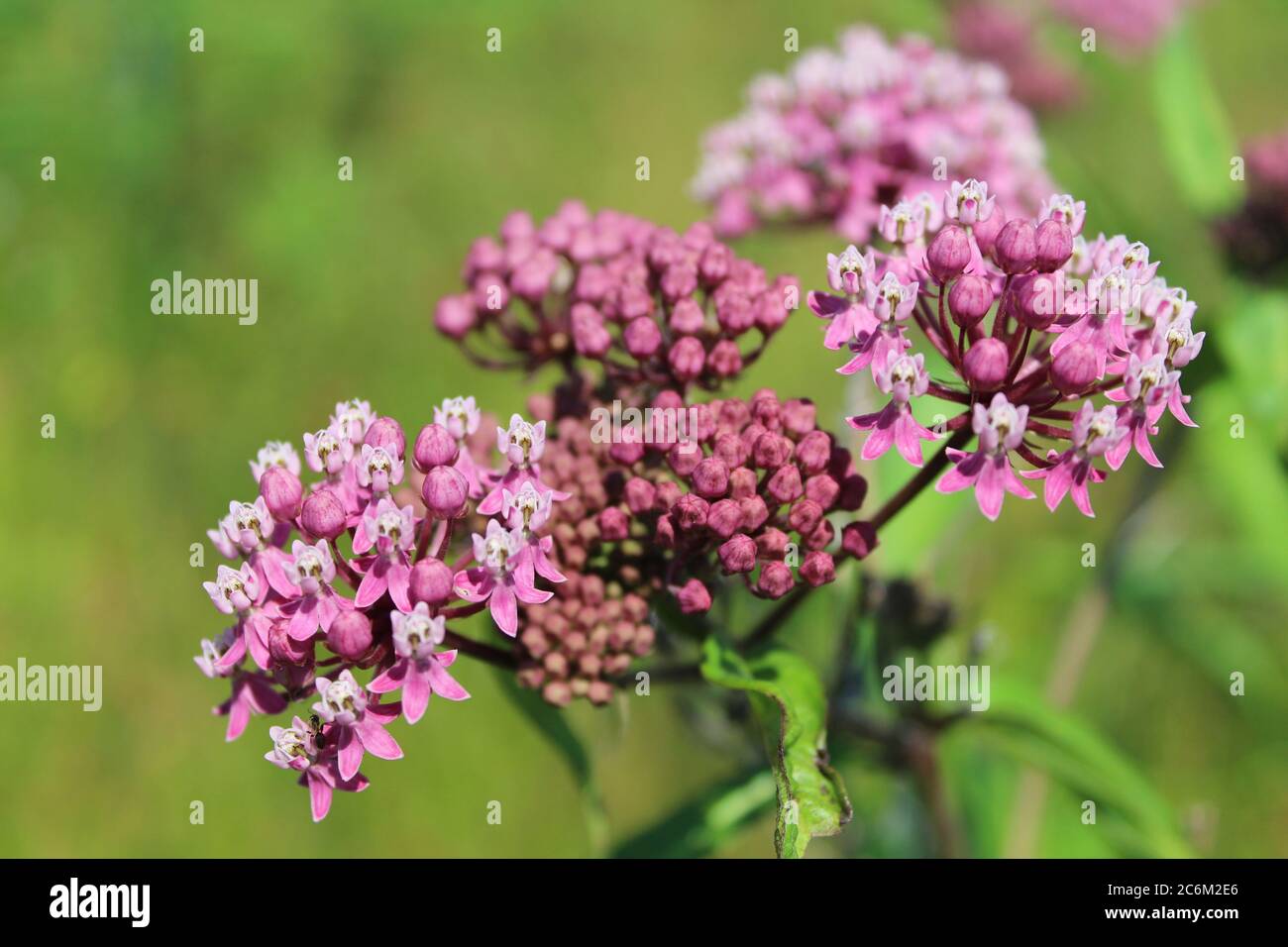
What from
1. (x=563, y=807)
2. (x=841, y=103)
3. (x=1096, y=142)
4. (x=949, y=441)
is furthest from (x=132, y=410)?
(x=1096, y=142)

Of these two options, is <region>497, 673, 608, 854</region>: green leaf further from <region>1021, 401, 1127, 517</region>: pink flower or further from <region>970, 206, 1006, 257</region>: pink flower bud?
<region>970, 206, 1006, 257</region>: pink flower bud

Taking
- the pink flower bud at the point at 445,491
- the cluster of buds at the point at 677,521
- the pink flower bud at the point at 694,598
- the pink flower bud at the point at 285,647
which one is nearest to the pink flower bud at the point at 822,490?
the cluster of buds at the point at 677,521

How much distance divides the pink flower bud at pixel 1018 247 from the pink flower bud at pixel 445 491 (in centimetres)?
88

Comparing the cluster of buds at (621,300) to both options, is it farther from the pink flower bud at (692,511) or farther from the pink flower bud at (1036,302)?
the pink flower bud at (1036,302)

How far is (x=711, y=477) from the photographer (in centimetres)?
173

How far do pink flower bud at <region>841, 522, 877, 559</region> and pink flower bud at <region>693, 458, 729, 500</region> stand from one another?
Answer: 21 centimetres

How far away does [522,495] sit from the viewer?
5.56ft

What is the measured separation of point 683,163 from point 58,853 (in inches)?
168

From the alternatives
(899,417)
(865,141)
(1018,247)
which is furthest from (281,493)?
(865,141)

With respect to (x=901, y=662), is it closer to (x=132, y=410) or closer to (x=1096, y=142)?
(x=132, y=410)

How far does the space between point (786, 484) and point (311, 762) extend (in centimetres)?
84

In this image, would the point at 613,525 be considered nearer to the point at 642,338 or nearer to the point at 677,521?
the point at 677,521

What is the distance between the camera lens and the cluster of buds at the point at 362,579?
64.6 inches

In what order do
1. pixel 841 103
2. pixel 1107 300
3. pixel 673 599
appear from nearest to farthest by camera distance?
pixel 1107 300
pixel 673 599
pixel 841 103
